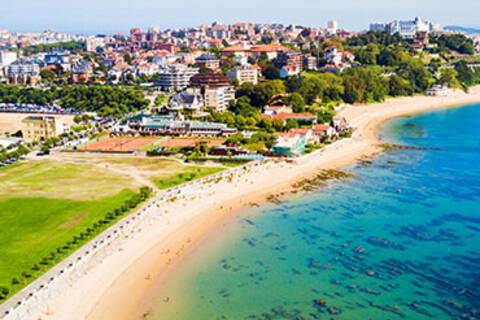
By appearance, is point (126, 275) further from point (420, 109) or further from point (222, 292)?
point (420, 109)

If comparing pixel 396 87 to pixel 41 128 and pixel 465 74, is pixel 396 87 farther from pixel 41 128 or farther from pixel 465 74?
pixel 41 128

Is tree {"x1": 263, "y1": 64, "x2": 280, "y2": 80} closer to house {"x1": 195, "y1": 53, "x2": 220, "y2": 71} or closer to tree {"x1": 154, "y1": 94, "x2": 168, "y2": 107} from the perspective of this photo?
house {"x1": 195, "y1": 53, "x2": 220, "y2": 71}

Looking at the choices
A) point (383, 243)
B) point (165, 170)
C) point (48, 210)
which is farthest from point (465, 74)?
point (48, 210)

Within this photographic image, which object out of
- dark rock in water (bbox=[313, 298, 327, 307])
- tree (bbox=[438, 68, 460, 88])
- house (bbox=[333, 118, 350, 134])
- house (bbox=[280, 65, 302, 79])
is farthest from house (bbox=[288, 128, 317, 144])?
tree (bbox=[438, 68, 460, 88])

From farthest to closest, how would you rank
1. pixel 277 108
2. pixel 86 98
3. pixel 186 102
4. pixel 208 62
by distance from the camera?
pixel 208 62 → pixel 86 98 → pixel 277 108 → pixel 186 102

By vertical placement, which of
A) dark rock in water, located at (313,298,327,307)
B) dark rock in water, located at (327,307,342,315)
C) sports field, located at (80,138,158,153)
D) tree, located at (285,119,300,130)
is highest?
tree, located at (285,119,300,130)

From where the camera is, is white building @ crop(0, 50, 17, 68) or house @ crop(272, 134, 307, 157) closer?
house @ crop(272, 134, 307, 157)
